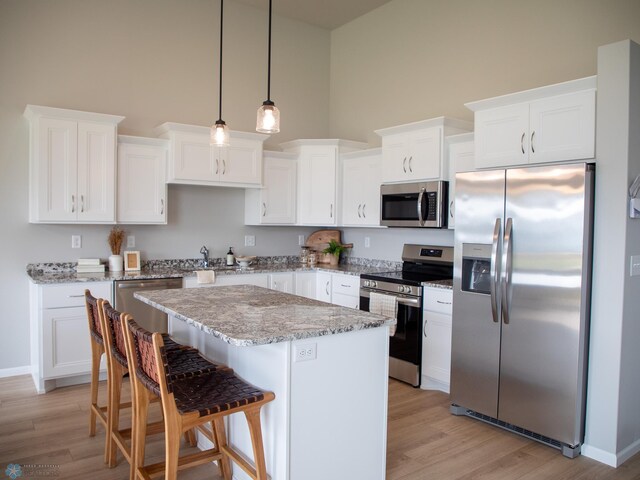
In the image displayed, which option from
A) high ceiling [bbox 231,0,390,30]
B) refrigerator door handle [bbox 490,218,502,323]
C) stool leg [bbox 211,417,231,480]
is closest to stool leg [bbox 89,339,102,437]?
stool leg [bbox 211,417,231,480]

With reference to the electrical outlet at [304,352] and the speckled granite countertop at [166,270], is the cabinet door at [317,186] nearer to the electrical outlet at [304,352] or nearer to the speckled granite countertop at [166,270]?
the speckled granite countertop at [166,270]

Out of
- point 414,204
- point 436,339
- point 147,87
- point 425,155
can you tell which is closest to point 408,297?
point 436,339

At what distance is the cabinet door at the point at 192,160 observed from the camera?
15.0 ft

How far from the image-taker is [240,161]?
495 centimetres

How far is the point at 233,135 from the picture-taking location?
486cm

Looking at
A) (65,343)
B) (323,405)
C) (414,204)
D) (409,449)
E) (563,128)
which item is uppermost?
(563,128)

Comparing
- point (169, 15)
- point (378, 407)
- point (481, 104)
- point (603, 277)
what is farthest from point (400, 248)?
point (169, 15)

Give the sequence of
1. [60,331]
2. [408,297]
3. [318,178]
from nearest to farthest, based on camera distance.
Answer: [60,331] → [408,297] → [318,178]

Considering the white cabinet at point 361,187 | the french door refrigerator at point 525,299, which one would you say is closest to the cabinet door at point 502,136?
the french door refrigerator at point 525,299

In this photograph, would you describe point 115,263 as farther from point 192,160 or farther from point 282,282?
point 282,282

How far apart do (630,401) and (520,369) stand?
0.63 meters

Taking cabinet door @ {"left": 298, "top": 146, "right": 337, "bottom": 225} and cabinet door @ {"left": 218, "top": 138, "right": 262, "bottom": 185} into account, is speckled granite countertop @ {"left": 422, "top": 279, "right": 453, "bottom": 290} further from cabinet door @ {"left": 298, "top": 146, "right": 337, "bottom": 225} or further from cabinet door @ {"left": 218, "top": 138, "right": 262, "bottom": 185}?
cabinet door @ {"left": 218, "top": 138, "right": 262, "bottom": 185}

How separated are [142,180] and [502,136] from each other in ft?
10.0

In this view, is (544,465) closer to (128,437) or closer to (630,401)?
(630,401)
